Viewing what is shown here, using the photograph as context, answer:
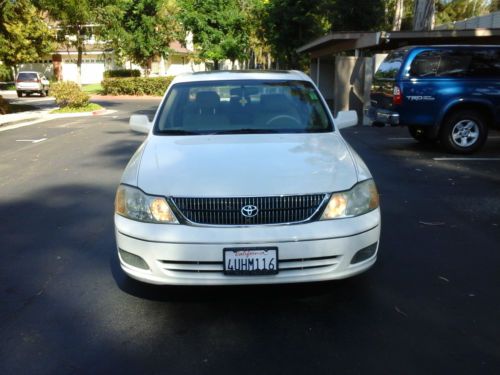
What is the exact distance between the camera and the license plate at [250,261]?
133 inches

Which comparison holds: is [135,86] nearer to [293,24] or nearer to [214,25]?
[214,25]

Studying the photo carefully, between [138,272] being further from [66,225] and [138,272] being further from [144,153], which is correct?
[66,225]

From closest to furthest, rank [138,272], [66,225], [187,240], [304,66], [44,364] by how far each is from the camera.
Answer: [44,364], [187,240], [138,272], [66,225], [304,66]

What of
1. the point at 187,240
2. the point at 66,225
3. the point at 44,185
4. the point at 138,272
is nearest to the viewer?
the point at 187,240

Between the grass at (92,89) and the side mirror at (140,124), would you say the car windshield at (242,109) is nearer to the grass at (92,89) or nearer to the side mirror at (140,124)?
the side mirror at (140,124)

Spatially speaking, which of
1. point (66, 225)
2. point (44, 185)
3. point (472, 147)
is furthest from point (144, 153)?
point (472, 147)

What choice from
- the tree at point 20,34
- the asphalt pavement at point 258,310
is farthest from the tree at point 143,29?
the asphalt pavement at point 258,310

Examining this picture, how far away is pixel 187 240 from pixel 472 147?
8479 mm

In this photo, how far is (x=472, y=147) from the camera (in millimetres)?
10344

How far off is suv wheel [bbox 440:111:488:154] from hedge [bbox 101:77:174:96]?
28.2 meters

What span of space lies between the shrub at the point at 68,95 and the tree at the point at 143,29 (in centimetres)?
1371

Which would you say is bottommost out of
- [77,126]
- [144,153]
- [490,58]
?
[77,126]

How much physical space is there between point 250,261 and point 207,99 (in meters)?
2.12

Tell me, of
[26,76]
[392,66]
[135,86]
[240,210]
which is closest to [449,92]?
[392,66]
